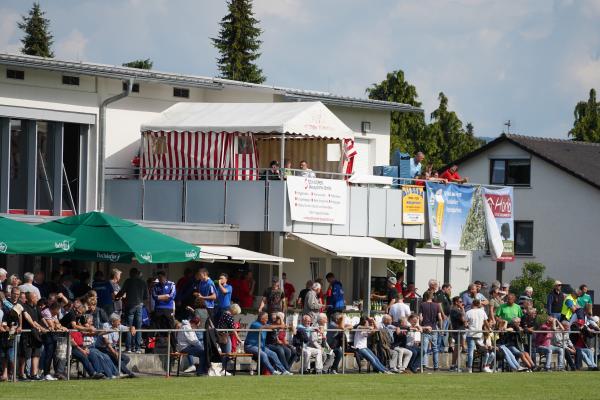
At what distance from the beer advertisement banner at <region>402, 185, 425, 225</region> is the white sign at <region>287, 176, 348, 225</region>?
2446 mm

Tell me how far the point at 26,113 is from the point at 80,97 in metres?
1.85

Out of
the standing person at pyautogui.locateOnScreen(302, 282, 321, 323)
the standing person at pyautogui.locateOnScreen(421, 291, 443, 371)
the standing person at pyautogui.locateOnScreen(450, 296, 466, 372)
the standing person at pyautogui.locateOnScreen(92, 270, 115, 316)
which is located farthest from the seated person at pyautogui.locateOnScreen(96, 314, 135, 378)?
the standing person at pyautogui.locateOnScreen(450, 296, 466, 372)

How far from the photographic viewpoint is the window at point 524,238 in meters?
61.3

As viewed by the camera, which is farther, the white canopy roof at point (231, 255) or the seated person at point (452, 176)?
the seated person at point (452, 176)

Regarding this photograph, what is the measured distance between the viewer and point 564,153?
6394cm

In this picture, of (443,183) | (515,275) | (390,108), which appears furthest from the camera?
(515,275)

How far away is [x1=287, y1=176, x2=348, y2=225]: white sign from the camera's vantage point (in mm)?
36531

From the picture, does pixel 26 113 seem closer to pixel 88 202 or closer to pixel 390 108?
pixel 88 202

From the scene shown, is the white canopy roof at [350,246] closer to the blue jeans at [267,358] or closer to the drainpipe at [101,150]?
the drainpipe at [101,150]

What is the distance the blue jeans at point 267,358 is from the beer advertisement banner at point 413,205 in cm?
1225

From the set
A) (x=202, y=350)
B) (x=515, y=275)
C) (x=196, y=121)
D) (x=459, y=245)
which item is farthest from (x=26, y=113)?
(x=515, y=275)

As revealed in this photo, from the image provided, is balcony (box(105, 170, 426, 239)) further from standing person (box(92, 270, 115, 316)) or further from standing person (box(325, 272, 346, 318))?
standing person (box(92, 270, 115, 316))

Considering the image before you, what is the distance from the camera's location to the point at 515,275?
61.6m

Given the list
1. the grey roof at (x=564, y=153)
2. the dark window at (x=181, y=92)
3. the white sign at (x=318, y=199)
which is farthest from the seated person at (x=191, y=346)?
the grey roof at (x=564, y=153)
